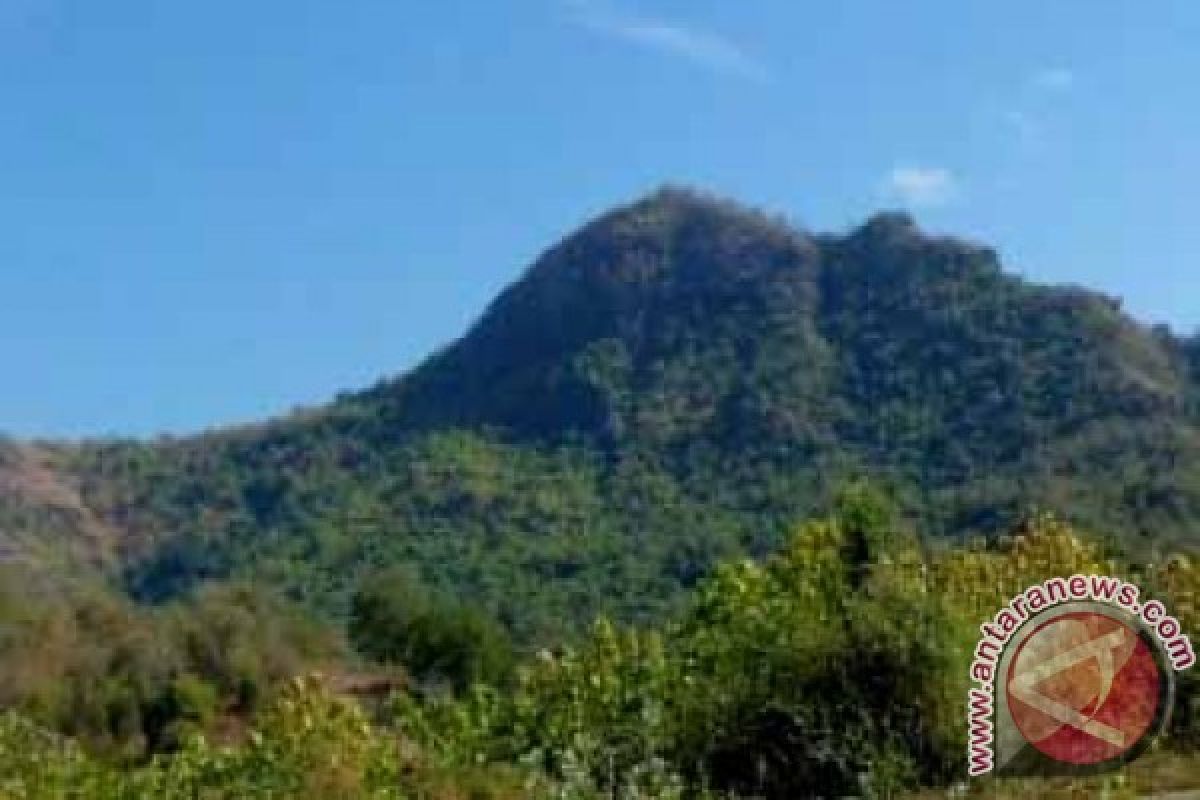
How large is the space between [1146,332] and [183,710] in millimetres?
84022

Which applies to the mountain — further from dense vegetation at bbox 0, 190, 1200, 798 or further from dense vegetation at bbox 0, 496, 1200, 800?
dense vegetation at bbox 0, 496, 1200, 800

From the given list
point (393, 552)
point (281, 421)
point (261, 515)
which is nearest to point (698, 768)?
point (393, 552)

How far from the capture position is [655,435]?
12512cm

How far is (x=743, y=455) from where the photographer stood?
116 metres

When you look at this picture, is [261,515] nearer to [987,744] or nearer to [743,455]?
[743,455]
